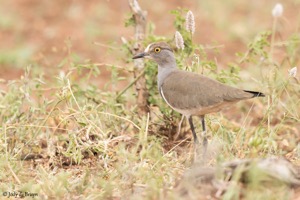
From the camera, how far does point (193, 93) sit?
5516 mm

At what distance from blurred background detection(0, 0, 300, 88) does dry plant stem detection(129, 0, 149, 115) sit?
306 cm

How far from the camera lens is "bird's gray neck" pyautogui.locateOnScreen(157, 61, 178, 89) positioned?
6.00m

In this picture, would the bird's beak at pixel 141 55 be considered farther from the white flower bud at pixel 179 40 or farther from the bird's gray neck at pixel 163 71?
the white flower bud at pixel 179 40

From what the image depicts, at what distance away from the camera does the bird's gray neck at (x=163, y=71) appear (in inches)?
236

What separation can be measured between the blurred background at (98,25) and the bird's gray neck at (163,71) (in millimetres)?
3592

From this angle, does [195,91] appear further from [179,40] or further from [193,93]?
[179,40]

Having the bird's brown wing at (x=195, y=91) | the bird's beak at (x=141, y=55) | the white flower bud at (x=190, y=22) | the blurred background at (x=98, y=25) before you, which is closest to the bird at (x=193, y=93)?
the bird's brown wing at (x=195, y=91)

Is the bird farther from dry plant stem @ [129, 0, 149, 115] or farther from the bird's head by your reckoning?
dry plant stem @ [129, 0, 149, 115]

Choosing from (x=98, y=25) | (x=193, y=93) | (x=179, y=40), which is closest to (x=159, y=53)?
(x=179, y=40)

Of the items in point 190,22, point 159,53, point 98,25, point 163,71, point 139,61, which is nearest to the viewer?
point 190,22

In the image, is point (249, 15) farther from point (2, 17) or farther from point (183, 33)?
point (183, 33)

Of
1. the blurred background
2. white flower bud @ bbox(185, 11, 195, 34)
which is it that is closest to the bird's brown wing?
white flower bud @ bbox(185, 11, 195, 34)

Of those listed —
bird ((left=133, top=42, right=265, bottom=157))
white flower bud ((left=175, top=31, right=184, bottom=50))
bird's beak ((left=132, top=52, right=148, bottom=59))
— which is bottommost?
bird ((left=133, top=42, right=265, bottom=157))

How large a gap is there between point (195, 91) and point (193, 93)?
2cm
